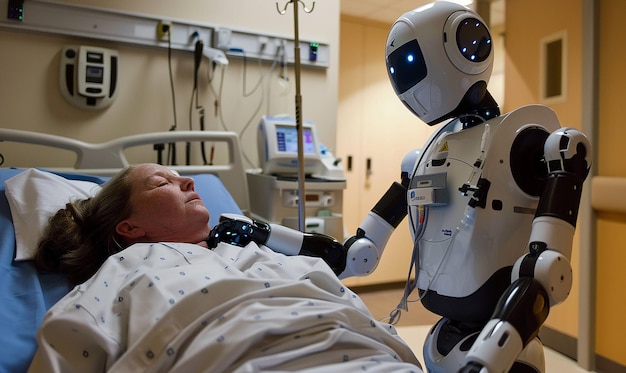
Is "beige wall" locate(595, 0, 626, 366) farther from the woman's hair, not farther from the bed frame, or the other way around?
the woman's hair

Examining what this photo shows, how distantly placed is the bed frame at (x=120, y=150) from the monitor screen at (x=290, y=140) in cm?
24

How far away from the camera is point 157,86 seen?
2557 millimetres

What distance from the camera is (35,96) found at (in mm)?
2299

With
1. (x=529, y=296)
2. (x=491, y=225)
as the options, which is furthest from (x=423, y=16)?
(x=529, y=296)

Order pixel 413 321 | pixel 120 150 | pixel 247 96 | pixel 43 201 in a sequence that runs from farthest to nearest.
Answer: pixel 413 321 < pixel 247 96 < pixel 120 150 < pixel 43 201

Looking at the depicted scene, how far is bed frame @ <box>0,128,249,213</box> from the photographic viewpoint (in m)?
1.97

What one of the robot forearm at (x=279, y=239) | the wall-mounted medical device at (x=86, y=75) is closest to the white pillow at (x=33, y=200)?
the robot forearm at (x=279, y=239)

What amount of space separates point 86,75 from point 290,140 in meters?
1.10

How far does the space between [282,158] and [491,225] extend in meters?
1.40

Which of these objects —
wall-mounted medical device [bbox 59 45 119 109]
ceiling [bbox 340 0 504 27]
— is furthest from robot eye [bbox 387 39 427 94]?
ceiling [bbox 340 0 504 27]

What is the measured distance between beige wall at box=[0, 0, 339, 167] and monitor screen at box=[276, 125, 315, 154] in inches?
15.2

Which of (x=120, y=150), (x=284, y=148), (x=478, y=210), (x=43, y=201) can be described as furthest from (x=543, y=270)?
(x=120, y=150)

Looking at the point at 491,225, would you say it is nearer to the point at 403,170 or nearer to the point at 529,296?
the point at 529,296

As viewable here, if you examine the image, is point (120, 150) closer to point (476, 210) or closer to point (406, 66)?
point (406, 66)
